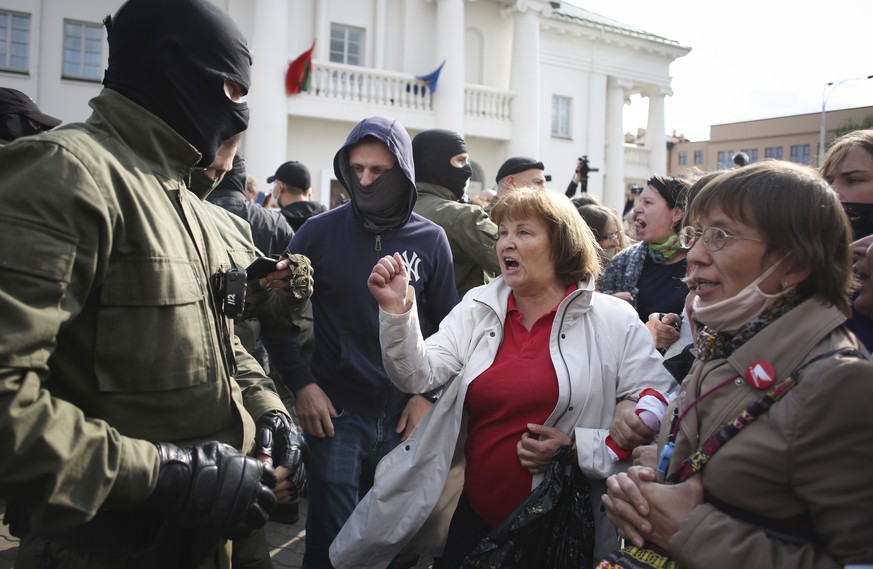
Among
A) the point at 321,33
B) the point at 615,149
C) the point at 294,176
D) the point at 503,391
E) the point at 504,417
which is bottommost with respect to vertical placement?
the point at 504,417

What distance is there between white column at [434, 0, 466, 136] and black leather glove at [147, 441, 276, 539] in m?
16.4

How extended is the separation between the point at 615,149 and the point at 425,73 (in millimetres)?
7450

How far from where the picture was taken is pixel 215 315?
1795mm

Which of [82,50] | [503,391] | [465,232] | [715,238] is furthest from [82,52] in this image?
[715,238]

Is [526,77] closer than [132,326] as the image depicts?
No

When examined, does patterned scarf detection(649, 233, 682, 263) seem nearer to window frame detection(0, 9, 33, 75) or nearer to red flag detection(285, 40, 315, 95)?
red flag detection(285, 40, 315, 95)

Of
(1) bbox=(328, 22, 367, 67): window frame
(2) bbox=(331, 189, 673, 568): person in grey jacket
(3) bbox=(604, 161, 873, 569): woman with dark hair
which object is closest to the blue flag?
(1) bbox=(328, 22, 367, 67): window frame

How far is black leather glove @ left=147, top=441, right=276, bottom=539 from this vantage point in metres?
1.45

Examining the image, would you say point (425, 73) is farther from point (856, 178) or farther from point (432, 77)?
point (856, 178)

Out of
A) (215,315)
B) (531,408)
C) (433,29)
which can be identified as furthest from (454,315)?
(433,29)

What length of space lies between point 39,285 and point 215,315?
529mm

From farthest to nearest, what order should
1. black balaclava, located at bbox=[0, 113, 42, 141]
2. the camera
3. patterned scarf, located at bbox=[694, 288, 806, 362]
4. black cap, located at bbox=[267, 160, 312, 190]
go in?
black cap, located at bbox=[267, 160, 312, 190]
black balaclava, located at bbox=[0, 113, 42, 141]
the camera
patterned scarf, located at bbox=[694, 288, 806, 362]

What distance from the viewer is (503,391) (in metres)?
2.51

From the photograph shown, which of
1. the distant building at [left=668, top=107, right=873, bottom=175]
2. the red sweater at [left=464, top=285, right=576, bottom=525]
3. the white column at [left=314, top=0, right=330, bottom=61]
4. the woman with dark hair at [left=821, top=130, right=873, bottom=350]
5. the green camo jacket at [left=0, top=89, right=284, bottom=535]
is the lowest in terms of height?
the red sweater at [left=464, top=285, right=576, bottom=525]
